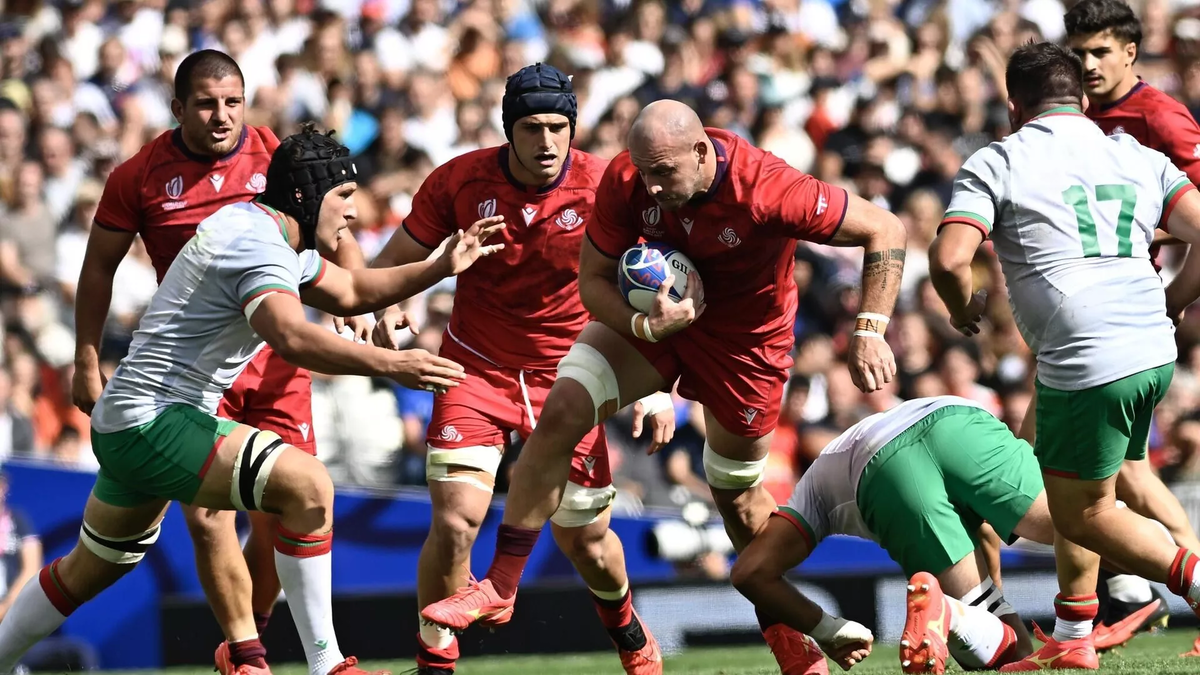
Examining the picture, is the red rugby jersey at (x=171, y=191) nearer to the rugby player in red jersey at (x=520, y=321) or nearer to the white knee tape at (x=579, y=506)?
the rugby player in red jersey at (x=520, y=321)

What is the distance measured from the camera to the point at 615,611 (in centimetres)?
745

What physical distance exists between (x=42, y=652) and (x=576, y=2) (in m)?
8.89

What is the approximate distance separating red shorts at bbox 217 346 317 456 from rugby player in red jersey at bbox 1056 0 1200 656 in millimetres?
3527

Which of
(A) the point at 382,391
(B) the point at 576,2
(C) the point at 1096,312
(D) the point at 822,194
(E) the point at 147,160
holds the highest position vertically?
(B) the point at 576,2

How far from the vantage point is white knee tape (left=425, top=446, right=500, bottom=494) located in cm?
702

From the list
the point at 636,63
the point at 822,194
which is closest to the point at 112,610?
the point at 822,194

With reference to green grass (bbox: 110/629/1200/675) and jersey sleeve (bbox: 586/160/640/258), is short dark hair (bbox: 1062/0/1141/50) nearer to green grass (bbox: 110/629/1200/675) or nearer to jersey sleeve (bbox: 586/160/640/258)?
jersey sleeve (bbox: 586/160/640/258)

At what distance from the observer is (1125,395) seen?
19.3 ft

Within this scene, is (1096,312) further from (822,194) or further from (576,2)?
(576,2)

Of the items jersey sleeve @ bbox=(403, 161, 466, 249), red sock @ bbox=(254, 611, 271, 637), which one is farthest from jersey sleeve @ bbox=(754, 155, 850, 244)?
red sock @ bbox=(254, 611, 271, 637)

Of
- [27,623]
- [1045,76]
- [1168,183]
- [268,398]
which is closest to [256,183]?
[268,398]

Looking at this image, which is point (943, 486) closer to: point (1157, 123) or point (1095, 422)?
point (1095, 422)

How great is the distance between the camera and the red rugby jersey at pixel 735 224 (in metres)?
6.30

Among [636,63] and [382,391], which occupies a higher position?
[636,63]
